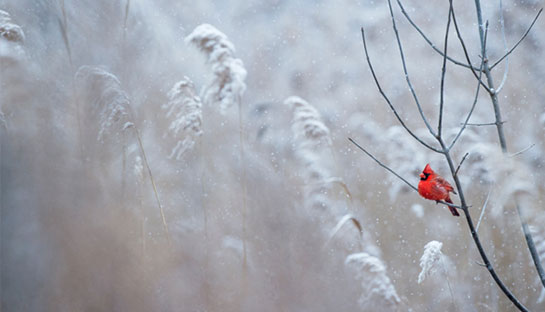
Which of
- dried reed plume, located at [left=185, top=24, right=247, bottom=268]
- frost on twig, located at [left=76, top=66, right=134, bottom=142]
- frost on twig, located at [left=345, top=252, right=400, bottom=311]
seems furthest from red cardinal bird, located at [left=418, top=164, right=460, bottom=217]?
frost on twig, located at [left=76, top=66, right=134, bottom=142]

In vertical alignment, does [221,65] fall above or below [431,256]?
above

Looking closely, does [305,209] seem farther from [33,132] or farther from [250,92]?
[33,132]

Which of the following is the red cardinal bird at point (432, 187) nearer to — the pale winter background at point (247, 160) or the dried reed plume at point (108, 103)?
the pale winter background at point (247, 160)

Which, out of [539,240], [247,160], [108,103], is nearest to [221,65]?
[247,160]

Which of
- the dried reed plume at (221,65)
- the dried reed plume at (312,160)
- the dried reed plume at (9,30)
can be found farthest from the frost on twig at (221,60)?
the dried reed plume at (9,30)

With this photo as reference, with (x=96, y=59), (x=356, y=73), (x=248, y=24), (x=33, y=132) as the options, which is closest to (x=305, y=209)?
(x=356, y=73)

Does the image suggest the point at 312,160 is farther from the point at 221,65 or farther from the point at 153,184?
the point at 153,184

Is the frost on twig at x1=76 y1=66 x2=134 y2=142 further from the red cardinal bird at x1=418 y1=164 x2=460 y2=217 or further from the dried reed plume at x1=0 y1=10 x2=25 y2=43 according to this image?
the red cardinal bird at x1=418 y1=164 x2=460 y2=217
